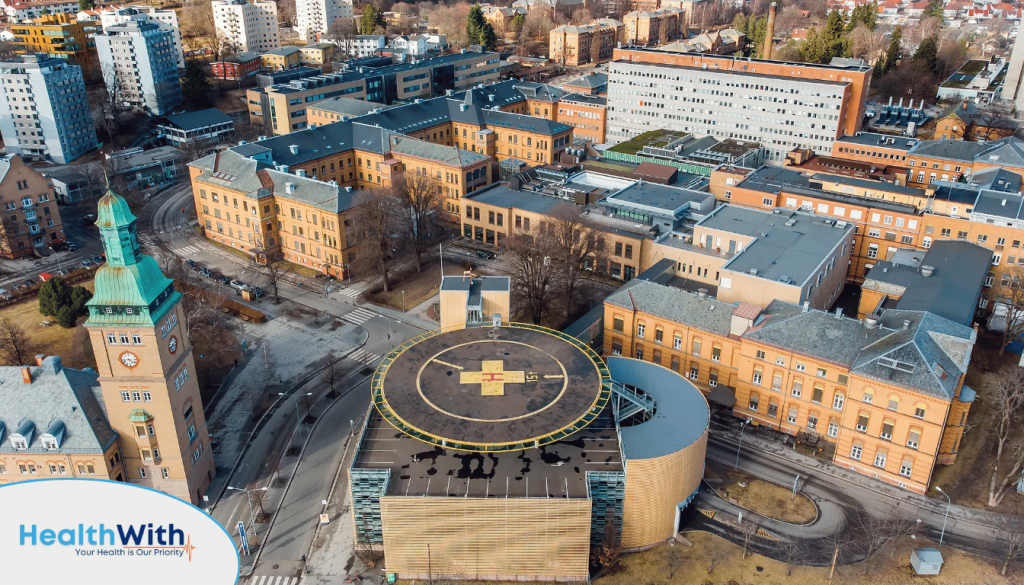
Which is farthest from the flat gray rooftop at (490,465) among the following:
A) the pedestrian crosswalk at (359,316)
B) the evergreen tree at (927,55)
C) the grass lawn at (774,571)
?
the evergreen tree at (927,55)

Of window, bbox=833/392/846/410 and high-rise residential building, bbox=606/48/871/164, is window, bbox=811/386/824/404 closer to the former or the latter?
window, bbox=833/392/846/410

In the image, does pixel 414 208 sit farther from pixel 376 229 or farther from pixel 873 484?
pixel 873 484

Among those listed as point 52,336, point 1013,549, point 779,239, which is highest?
point 779,239

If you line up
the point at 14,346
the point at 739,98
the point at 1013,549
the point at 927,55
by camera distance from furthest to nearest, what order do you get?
the point at 927,55 → the point at 739,98 → the point at 14,346 → the point at 1013,549

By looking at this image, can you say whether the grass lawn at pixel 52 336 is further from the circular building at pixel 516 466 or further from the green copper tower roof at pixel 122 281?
the circular building at pixel 516 466

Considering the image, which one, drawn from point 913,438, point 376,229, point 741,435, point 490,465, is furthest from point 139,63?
point 913,438

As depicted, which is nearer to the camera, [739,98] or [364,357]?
[364,357]
